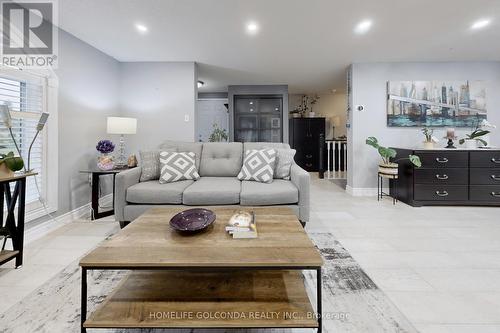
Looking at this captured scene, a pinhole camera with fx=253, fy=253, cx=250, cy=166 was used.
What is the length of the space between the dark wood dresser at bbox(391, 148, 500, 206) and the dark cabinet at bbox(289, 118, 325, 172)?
3.79 m

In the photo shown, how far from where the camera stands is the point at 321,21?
111 inches

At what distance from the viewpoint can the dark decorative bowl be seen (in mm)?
1417

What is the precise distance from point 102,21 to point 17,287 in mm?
2626

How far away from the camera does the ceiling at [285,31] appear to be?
8.20 feet

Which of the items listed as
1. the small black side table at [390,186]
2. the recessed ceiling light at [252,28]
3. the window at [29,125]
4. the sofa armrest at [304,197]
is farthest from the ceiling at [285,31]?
the small black side table at [390,186]

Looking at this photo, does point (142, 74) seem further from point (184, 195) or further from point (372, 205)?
point (372, 205)

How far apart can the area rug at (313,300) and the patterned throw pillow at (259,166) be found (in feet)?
4.05

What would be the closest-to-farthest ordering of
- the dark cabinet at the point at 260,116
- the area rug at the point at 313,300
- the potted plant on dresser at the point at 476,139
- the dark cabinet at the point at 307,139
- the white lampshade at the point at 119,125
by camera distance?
1. the area rug at the point at 313,300
2. the white lampshade at the point at 119,125
3. the potted plant on dresser at the point at 476,139
4. the dark cabinet at the point at 260,116
5. the dark cabinet at the point at 307,139

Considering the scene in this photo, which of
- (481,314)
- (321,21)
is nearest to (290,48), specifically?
(321,21)

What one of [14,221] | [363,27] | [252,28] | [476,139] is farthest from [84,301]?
[476,139]

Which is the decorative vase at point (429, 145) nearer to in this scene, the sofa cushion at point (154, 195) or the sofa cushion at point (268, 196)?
the sofa cushion at point (268, 196)

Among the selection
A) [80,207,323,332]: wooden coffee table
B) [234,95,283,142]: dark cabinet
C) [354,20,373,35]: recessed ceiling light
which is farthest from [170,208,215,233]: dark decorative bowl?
[234,95,283,142]: dark cabinet

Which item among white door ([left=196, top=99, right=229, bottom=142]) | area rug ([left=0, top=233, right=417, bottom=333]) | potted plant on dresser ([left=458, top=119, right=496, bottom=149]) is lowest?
area rug ([left=0, top=233, right=417, bottom=333])

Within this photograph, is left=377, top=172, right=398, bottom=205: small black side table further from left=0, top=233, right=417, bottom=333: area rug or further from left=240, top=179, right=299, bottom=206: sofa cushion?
left=0, top=233, right=417, bottom=333: area rug
